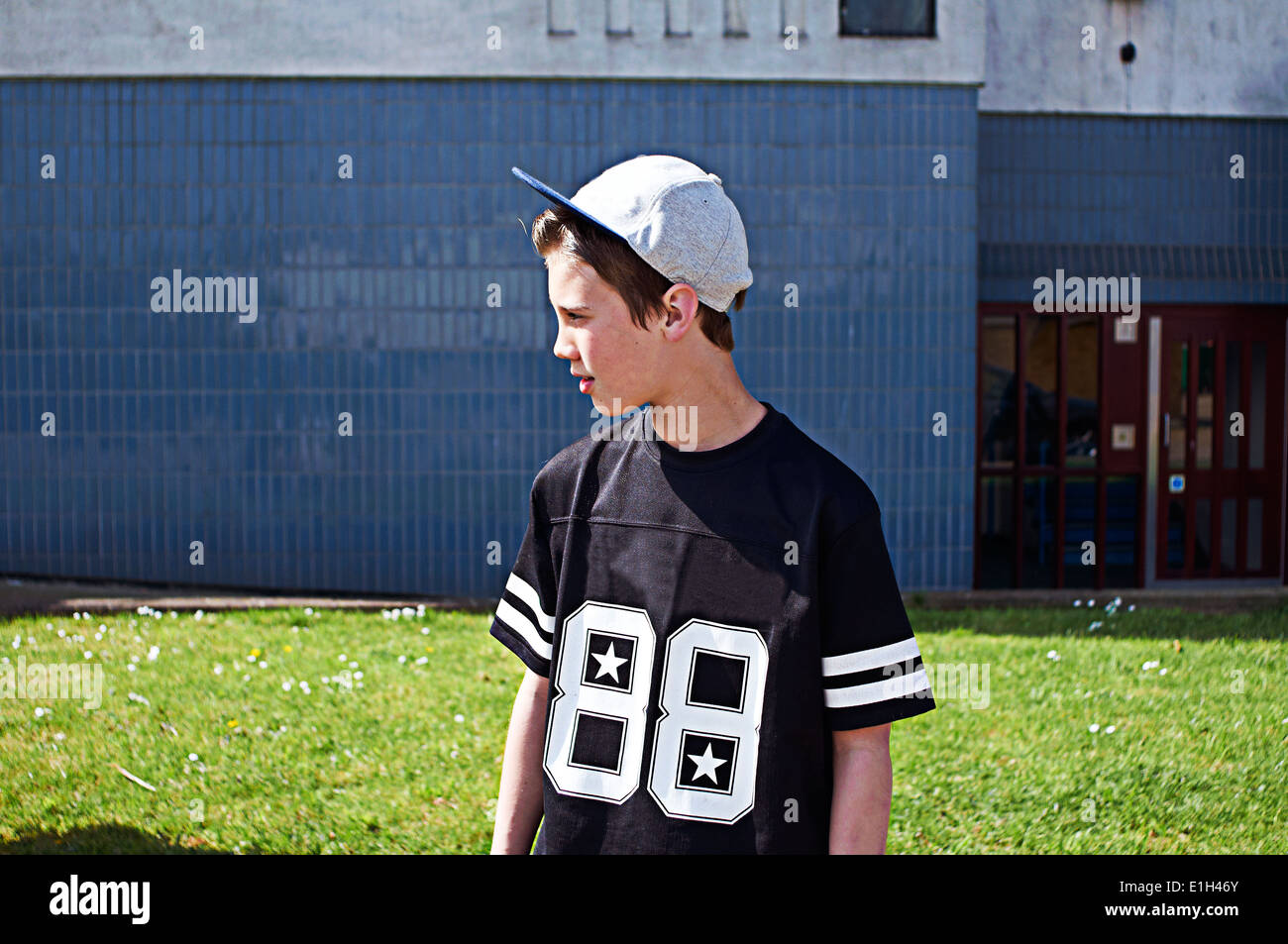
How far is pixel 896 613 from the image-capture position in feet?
5.50

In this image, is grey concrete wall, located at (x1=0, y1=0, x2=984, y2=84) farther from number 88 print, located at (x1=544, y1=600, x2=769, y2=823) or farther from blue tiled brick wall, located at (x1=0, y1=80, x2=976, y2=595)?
number 88 print, located at (x1=544, y1=600, x2=769, y2=823)

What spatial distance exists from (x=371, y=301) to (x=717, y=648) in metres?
7.92

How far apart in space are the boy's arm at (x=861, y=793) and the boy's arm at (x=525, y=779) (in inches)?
20.7

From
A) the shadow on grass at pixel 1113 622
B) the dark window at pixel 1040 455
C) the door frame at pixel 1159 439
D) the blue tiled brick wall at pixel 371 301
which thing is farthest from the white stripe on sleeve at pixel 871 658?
the door frame at pixel 1159 439

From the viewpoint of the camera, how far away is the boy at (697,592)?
167 centimetres

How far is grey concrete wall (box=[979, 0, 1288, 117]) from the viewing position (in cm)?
958

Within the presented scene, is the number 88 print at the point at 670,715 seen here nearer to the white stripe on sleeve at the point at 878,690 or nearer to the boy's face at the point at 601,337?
the white stripe on sleeve at the point at 878,690

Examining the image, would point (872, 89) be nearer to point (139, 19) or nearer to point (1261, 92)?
point (1261, 92)

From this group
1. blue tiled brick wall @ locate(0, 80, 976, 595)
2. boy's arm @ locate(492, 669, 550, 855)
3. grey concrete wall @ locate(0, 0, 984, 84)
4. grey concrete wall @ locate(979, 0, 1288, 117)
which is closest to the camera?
boy's arm @ locate(492, 669, 550, 855)

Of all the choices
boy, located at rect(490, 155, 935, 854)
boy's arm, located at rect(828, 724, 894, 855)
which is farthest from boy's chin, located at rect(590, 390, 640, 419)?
boy's arm, located at rect(828, 724, 894, 855)

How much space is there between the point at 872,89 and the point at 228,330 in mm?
5761

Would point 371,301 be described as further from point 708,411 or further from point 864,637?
point 864,637

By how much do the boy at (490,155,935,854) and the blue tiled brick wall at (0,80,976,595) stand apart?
24.2 feet

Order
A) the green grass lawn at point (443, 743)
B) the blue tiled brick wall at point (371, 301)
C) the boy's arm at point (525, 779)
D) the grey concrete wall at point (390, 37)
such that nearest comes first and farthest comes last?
the boy's arm at point (525, 779) → the green grass lawn at point (443, 743) → the grey concrete wall at point (390, 37) → the blue tiled brick wall at point (371, 301)
